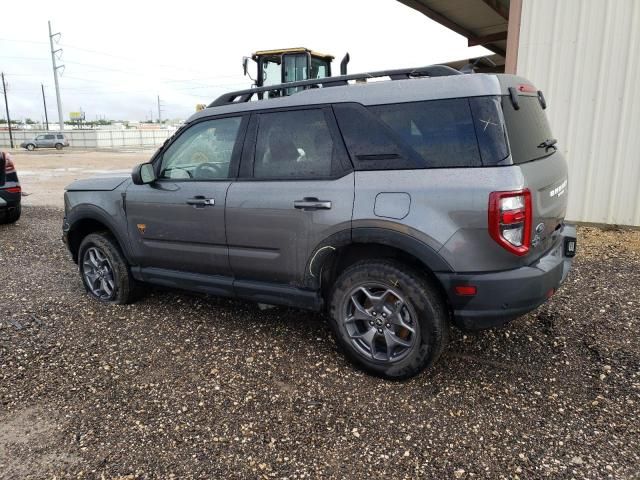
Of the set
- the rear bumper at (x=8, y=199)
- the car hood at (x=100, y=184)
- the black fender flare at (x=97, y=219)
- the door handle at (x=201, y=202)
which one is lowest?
the rear bumper at (x=8, y=199)

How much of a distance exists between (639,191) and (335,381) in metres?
5.96

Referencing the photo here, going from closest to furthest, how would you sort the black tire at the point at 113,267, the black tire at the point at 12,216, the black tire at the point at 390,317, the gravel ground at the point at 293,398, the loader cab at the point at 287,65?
the gravel ground at the point at 293,398
the black tire at the point at 390,317
the black tire at the point at 113,267
the black tire at the point at 12,216
the loader cab at the point at 287,65

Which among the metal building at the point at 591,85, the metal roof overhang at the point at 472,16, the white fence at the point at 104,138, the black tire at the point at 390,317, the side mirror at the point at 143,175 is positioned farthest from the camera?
the white fence at the point at 104,138

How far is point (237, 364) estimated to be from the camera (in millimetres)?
3451

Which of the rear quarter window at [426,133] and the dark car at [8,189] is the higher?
the rear quarter window at [426,133]

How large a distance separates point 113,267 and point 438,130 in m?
3.16

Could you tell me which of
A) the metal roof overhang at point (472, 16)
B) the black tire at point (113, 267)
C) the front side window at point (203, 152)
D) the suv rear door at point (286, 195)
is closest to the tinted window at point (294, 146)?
the suv rear door at point (286, 195)

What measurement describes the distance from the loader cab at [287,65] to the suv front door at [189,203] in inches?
282

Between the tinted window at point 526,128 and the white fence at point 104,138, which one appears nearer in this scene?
the tinted window at point 526,128

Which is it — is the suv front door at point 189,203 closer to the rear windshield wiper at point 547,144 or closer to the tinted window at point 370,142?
the tinted window at point 370,142

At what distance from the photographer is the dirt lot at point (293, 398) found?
97.0 inches

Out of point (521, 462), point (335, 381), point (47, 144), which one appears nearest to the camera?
point (521, 462)

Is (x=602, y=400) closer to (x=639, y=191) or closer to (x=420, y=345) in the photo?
(x=420, y=345)

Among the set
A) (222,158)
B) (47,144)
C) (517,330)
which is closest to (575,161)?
(517,330)
